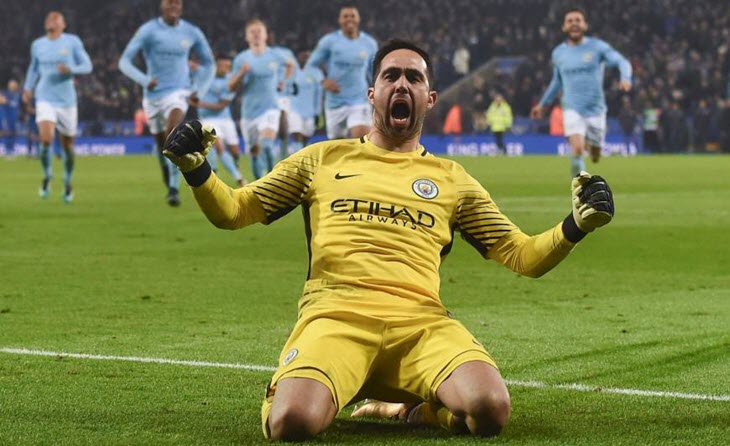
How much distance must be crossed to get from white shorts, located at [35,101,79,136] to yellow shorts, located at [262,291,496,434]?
14847 millimetres

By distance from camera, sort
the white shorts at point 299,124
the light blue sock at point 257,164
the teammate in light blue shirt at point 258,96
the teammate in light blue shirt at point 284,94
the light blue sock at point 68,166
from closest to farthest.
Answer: the light blue sock at point 68,166 → the light blue sock at point 257,164 → the teammate in light blue shirt at point 258,96 → the teammate in light blue shirt at point 284,94 → the white shorts at point 299,124

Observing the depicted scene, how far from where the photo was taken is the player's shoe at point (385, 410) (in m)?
5.12

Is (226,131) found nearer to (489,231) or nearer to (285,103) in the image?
(285,103)

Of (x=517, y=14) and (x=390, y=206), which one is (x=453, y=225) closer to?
(x=390, y=206)

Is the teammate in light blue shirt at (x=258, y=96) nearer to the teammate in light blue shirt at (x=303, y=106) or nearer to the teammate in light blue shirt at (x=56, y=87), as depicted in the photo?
the teammate in light blue shirt at (x=56, y=87)

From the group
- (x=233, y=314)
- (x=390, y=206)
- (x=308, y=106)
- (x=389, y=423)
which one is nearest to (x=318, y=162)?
(x=390, y=206)

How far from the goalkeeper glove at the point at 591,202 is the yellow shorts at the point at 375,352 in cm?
57

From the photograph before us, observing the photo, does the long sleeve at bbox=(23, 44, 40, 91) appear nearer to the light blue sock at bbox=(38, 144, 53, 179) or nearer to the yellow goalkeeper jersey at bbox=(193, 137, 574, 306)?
the light blue sock at bbox=(38, 144, 53, 179)

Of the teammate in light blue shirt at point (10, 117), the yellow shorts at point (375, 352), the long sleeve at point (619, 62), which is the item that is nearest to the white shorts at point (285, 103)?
the long sleeve at point (619, 62)

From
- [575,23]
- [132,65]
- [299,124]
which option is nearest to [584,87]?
[575,23]

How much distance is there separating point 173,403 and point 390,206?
113 cm

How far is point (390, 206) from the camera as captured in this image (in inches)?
203

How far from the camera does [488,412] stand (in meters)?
4.61

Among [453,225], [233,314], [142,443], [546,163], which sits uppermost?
[453,225]
